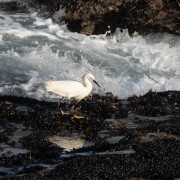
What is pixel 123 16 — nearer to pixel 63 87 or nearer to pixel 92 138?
pixel 63 87

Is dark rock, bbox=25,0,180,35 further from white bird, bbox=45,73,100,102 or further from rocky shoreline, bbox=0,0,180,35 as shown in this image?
white bird, bbox=45,73,100,102

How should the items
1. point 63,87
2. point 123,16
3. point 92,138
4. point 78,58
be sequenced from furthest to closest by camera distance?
point 123,16, point 78,58, point 63,87, point 92,138

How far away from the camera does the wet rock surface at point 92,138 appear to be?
7426 mm

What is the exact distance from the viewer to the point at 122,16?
1994cm

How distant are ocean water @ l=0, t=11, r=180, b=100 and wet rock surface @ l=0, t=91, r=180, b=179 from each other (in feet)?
6.60

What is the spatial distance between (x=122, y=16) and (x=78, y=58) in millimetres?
3632

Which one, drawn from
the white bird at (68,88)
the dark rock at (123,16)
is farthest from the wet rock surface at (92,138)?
the dark rock at (123,16)

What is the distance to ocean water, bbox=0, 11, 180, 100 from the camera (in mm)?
15039

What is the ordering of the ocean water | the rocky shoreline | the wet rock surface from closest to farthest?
the wet rock surface
the ocean water
the rocky shoreline

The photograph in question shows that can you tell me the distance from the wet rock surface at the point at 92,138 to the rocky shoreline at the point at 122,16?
688cm

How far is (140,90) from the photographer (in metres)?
15.4

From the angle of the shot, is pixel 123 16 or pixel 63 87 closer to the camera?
pixel 63 87

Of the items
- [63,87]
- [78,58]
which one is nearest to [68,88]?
[63,87]

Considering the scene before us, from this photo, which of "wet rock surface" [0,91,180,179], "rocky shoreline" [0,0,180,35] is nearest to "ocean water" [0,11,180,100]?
"rocky shoreline" [0,0,180,35]
